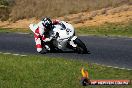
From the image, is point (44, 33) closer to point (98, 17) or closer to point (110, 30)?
point (110, 30)

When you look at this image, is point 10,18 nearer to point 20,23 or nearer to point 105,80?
point 20,23

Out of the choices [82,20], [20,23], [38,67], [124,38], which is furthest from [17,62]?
[20,23]

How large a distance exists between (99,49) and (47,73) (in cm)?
634

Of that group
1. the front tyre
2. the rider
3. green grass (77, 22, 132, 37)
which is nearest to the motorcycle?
the front tyre

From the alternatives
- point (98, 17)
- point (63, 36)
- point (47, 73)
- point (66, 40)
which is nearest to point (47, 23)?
point (63, 36)

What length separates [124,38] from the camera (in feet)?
Result: 75.0


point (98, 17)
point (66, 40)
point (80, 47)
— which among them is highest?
point (66, 40)

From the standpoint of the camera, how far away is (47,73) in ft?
42.1

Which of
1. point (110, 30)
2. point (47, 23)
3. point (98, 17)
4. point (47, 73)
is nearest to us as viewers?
point (47, 73)

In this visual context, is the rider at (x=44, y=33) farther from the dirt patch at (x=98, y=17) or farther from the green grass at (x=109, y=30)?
the dirt patch at (x=98, y=17)

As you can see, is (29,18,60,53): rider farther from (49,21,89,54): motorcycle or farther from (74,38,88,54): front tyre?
(74,38,88,54): front tyre

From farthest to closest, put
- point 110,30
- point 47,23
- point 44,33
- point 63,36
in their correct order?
point 110,30 → point 44,33 → point 47,23 → point 63,36

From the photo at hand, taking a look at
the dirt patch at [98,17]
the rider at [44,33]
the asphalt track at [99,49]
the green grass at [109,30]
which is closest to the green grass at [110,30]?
the green grass at [109,30]

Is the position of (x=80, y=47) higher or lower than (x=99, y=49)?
higher
